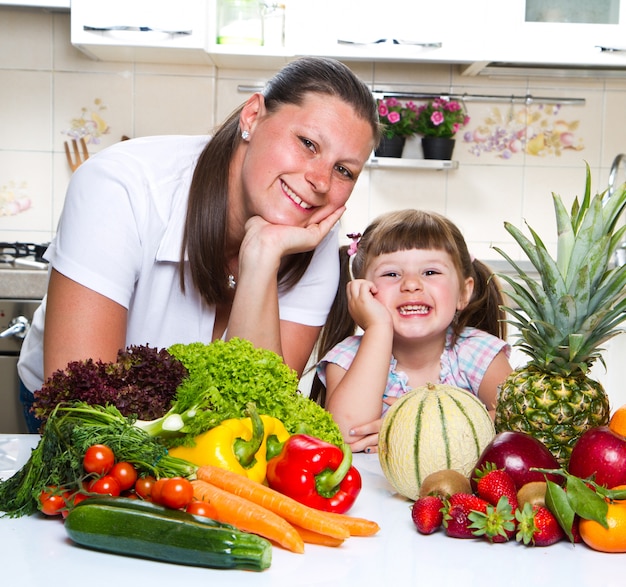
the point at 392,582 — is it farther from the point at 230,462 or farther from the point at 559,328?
the point at 559,328

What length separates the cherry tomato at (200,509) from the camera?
821 millimetres

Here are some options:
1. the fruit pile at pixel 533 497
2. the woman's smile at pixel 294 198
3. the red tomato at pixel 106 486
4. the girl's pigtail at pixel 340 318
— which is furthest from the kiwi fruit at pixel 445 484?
the girl's pigtail at pixel 340 318

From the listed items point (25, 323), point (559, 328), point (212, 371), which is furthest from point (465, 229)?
point (212, 371)

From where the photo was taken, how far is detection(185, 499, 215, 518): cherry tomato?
82 cm

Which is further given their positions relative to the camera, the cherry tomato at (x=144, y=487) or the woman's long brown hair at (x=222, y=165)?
the woman's long brown hair at (x=222, y=165)

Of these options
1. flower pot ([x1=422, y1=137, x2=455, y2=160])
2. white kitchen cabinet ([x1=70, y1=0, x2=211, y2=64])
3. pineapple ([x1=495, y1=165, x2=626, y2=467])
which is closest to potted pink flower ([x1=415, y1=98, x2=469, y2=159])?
flower pot ([x1=422, y1=137, x2=455, y2=160])

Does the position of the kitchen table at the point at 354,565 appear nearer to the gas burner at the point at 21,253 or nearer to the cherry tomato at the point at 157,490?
the cherry tomato at the point at 157,490

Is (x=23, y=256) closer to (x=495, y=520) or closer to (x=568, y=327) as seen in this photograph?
(x=568, y=327)

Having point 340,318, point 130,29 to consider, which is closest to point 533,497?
point 340,318

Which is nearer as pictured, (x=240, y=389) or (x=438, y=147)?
(x=240, y=389)

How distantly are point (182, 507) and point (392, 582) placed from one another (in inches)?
8.6

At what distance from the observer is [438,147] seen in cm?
345

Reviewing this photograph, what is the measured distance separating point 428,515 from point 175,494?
28 centimetres

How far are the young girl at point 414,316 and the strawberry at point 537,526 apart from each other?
2.62 ft
